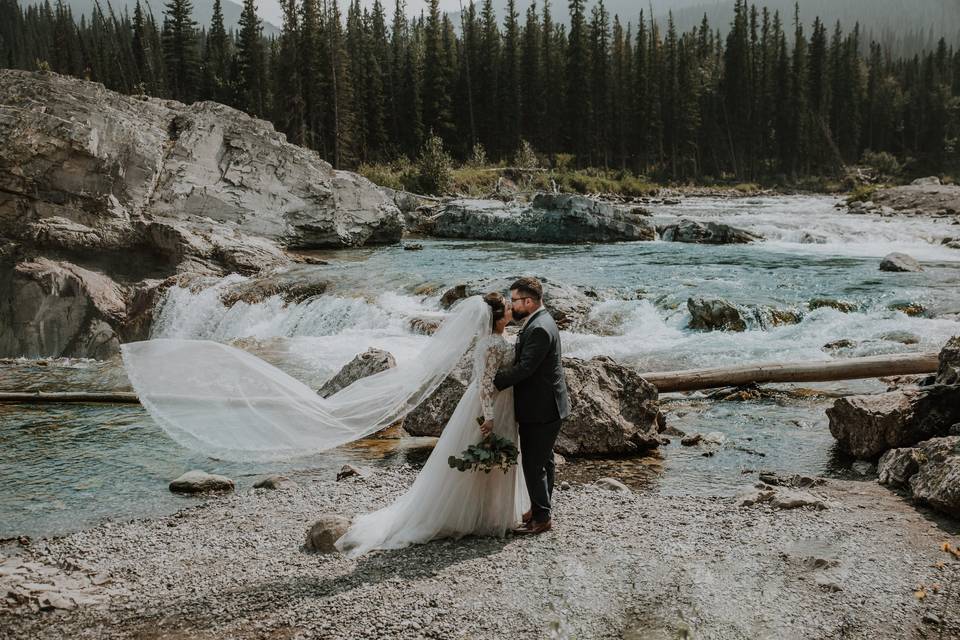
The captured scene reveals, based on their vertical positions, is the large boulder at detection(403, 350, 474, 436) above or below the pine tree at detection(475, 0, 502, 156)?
below

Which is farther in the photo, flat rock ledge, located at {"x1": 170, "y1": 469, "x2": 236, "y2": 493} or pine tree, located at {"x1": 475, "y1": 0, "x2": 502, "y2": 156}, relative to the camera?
pine tree, located at {"x1": 475, "y1": 0, "x2": 502, "y2": 156}

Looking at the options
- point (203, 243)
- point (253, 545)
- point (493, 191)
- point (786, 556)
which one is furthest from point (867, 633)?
point (493, 191)

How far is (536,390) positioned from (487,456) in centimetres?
68

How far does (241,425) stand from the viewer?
21.4 feet

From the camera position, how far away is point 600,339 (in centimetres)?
1466

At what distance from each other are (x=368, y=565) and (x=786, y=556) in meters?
3.21

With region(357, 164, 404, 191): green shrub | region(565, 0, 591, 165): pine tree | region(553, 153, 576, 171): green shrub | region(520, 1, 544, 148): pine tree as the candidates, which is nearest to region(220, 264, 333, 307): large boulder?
region(357, 164, 404, 191): green shrub

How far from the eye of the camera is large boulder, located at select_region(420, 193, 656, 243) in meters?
30.8

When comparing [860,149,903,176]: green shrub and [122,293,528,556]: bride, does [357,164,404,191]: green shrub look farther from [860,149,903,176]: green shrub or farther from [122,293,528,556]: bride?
[860,149,903,176]: green shrub

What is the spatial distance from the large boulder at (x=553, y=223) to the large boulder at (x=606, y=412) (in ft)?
72.5

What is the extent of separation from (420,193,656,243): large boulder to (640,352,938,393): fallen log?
20.1 metres

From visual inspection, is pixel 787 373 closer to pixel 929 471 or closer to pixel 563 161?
pixel 929 471

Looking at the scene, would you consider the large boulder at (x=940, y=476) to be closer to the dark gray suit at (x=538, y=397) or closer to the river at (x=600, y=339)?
the river at (x=600, y=339)

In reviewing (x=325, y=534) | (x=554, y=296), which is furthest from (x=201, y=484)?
(x=554, y=296)
